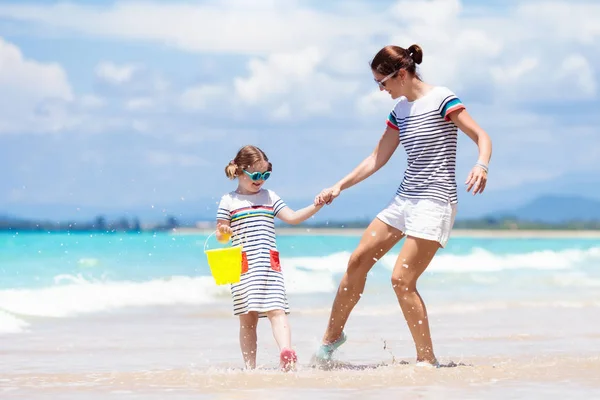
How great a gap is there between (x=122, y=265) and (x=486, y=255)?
980cm

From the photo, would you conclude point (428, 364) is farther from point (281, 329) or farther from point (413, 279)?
point (281, 329)

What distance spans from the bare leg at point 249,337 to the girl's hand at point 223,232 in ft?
1.67

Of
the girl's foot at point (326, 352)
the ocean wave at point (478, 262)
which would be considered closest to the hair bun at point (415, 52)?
the girl's foot at point (326, 352)

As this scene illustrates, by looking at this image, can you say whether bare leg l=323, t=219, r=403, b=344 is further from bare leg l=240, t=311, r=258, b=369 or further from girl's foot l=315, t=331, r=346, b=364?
bare leg l=240, t=311, r=258, b=369

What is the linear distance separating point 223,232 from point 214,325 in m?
3.76

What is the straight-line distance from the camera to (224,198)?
6.89 metres

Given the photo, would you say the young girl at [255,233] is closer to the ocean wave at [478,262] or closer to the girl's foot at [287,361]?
the girl's foot at [287,361]

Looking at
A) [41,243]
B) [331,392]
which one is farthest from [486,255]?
[331,392]

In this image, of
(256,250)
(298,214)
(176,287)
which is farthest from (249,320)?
(176,287)

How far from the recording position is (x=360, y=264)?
6863 millimetres

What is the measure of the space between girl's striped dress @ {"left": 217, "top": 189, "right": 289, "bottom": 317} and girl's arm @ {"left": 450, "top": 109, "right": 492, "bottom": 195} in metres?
1.26

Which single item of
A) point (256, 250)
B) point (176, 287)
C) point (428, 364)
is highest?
point (176, 287)

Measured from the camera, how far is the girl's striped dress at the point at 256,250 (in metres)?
6.73

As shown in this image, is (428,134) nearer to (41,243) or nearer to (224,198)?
(224,198)
